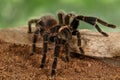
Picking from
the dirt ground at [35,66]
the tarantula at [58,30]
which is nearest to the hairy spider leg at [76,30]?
the tarantula at [58,30]

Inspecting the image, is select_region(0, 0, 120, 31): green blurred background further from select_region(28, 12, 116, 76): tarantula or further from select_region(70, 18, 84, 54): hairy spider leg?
select_region(70, 18, 84, 54): hairy spider leg

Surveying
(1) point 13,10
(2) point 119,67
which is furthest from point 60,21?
(1) point 13,10

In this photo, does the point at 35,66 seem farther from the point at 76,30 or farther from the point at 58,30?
the point at 76,30

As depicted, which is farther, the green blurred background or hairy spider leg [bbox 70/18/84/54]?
the green blurred background

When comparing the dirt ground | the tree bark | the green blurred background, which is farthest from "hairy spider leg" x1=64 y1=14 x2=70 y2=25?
the green blurred background

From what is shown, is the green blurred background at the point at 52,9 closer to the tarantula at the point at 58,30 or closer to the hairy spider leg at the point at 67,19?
the tarantula at the point at 58,30
